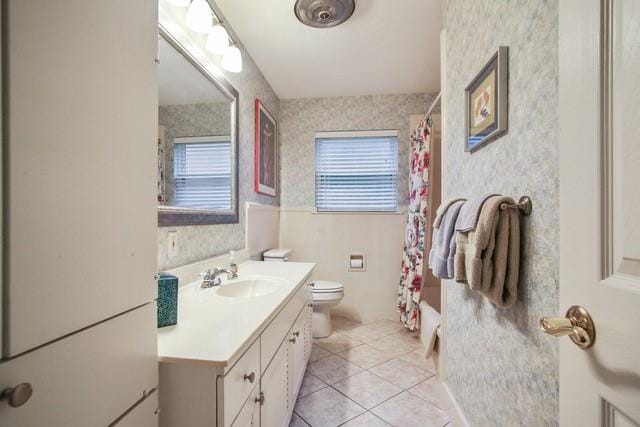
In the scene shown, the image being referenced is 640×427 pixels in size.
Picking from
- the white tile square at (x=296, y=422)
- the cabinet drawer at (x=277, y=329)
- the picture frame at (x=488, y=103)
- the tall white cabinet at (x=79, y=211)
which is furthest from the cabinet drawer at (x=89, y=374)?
the picture frame at (x=488, y=103)

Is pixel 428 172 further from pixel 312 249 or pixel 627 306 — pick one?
pixel 627 306

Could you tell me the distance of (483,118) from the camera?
43.7 inches

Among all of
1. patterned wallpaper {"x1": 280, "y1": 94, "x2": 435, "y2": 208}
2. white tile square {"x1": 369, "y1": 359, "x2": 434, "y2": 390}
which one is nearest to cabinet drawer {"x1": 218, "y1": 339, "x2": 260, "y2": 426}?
white tile square {"x1": 369, "y1": 359, "x2": 434, "y2": 390}

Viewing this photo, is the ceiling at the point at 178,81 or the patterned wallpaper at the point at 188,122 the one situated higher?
the ceiling at the point at 178,81

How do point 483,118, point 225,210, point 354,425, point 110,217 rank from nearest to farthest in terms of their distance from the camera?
1. point 110,217
2. point 483,118
3. point 354,425
4. point 225,210

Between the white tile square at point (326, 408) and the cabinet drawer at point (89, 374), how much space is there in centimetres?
120

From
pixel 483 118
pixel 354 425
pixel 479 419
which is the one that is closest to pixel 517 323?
pixel 479 419

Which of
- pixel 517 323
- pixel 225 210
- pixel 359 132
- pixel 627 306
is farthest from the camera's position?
pixel 359 132

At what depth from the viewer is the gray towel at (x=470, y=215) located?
93 centimetres

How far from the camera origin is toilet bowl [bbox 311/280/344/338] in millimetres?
2363

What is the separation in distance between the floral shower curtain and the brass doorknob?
1.89m

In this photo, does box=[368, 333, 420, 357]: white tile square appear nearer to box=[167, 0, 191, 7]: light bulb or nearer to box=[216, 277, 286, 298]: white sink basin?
box=[216, 277, 286, 298]: white sink basin

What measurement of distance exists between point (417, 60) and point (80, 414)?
9.04ft

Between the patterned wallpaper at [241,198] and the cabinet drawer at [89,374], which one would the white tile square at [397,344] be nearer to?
the patterned wallpaper at [241,198]
